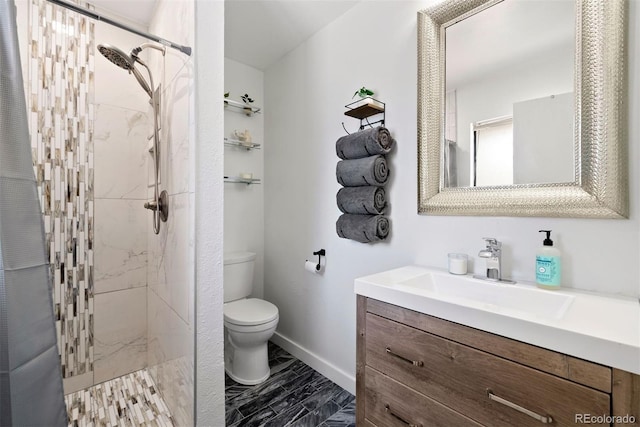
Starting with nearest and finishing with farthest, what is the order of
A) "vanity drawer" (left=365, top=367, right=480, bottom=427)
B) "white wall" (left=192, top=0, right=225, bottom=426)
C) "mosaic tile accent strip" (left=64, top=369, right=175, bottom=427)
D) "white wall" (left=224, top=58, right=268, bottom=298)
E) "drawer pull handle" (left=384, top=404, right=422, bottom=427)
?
"vanity drawer" (left=365, top=367, right=480, bottom=427), "drawer pull handle" (left=384, top=404, right=422, bottom=427), "white wall" (left=192, top=0, right=225, bottom=426), "mosaic tile accent strip" (left=64, top=369, right=175, bottom=427), "white wall" (left=224, top=58, right=268, bottom=298)

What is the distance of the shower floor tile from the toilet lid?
1.46ft

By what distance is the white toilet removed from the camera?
182cm

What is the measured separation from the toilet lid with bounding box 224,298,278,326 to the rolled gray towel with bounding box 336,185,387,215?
909mm

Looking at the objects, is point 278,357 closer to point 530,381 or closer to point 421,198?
point 421,198

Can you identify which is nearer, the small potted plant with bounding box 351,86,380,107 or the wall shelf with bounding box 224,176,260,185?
the small potted plant with bounding box 351,86,380,107

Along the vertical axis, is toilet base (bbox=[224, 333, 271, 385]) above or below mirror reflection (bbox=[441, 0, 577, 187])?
below

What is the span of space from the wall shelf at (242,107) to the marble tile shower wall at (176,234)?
584mm

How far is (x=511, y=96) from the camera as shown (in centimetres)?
119

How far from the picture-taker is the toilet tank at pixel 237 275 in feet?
7.09

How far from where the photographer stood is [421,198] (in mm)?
1442

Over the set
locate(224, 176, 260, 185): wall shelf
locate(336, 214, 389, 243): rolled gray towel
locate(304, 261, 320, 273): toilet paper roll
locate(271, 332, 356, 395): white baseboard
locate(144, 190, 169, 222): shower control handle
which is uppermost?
locate(224, 176, 260, 185): wall shelf

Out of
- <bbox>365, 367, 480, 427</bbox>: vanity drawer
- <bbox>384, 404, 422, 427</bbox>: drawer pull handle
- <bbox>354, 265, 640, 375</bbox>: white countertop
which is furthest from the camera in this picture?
<bbox>384, 404, 422, 427</bbox>: drawer pull handle

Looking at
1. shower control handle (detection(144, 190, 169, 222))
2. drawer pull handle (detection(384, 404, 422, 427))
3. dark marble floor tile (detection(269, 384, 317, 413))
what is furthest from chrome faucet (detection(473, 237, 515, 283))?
shower control handle (detection(144, 190, 169, 222))

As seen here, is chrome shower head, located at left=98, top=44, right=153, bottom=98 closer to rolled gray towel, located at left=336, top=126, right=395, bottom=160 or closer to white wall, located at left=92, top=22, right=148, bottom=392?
white wall, located at left=92, top=22, right=148, bottom=392
